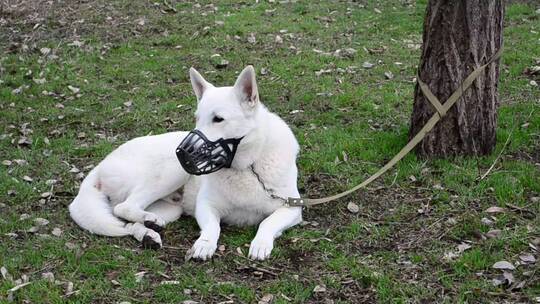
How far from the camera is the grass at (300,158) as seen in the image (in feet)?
13.5

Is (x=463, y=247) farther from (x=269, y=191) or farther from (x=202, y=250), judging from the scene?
(x=202, y=250)

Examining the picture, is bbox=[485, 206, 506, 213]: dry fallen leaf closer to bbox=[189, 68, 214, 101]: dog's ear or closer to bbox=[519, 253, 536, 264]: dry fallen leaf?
bbox=[519, 253, 536, 264]: dry fallen leaf

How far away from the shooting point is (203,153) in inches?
169

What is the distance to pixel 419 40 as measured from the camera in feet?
31.3

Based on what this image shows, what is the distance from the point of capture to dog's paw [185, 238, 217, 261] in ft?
14.4

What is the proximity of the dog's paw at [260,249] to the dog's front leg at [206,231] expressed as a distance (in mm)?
267

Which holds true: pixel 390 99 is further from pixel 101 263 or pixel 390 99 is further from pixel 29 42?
pixel 29 42

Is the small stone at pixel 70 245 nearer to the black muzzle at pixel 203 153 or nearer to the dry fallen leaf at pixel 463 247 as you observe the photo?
the black muzzle at pixel 203 153

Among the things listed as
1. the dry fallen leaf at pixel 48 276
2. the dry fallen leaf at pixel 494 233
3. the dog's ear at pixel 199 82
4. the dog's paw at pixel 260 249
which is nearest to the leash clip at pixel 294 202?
the dog's paw at pixel 260 249

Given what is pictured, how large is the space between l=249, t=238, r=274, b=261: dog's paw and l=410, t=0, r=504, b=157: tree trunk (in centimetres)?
201

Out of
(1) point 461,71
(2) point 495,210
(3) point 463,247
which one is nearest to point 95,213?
(3) point 463,247

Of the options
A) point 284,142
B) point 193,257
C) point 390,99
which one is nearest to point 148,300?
point 193,257

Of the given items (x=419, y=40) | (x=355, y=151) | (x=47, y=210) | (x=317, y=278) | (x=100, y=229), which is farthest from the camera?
(x=419, y=40)

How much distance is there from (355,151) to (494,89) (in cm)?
136
